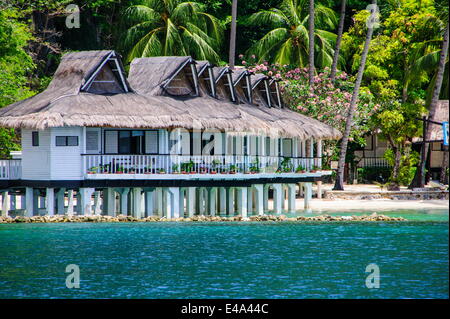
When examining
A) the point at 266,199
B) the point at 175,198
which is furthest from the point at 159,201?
the point at 266,199

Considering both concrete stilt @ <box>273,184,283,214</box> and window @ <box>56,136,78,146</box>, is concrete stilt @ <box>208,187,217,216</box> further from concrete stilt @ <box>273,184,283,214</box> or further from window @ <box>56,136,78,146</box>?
window @ <box>56,136,78,146</box>

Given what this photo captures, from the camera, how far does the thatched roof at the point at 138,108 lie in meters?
43.0

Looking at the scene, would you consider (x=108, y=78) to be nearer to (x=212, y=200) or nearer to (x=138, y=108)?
(x=138, y=108)

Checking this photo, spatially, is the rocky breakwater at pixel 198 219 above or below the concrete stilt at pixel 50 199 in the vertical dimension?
below

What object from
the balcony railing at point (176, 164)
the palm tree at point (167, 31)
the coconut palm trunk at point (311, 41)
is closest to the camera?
the balcony railing at point (176, 164)

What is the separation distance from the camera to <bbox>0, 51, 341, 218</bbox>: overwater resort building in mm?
43438

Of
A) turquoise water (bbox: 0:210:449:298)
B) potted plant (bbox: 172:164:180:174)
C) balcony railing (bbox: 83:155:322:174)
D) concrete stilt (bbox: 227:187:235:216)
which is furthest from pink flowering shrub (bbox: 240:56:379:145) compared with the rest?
potted plant (bbox: 172:164:180:174)

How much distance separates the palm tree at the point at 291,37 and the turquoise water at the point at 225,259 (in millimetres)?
20361

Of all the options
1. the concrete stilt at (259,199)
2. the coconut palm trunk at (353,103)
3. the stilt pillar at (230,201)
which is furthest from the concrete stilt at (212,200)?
the coconut palm trunk at (353,103)

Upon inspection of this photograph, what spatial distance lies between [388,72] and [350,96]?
5611 mm

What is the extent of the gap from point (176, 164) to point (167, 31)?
2145cm

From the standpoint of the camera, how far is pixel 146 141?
46.0 metres

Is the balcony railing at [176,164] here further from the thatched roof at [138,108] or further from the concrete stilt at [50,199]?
the concrete stilt at [50,199]

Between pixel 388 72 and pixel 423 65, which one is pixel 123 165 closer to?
pixel 423 65
